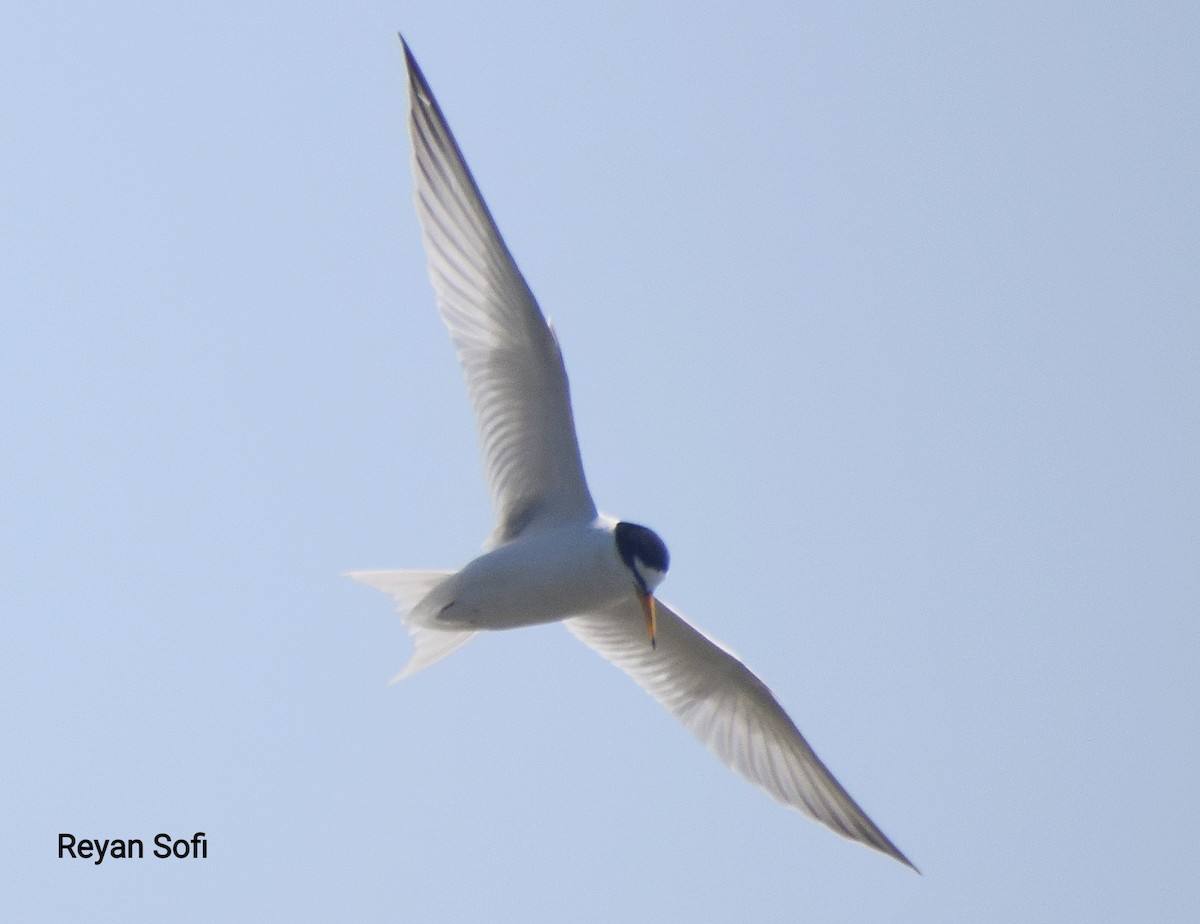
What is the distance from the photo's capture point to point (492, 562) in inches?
300

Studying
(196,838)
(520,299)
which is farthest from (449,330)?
(196,838)

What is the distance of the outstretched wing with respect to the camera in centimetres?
755

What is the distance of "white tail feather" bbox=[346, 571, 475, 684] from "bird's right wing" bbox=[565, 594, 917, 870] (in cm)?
106

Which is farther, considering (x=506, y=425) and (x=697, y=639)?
(x=697, y=639)

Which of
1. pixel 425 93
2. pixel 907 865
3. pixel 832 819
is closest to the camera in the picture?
pixel 425 93

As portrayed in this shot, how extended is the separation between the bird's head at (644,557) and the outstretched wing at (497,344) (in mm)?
372

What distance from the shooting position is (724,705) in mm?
9227

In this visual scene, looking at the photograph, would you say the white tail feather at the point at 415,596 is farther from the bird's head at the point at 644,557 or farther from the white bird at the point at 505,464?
the bird's head at the point at 644,557

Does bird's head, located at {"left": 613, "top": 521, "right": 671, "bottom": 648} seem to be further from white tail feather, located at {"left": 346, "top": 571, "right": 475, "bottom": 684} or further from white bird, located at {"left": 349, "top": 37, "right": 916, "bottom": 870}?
white tail feather, located at {"left": 346, "top": 571, "right": 475, "bottom": 684}

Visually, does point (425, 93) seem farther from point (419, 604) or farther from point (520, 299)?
point (419, 604)

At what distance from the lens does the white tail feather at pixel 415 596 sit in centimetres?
785

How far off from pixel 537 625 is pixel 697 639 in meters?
1.25

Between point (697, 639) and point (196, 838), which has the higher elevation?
point (697, 639)

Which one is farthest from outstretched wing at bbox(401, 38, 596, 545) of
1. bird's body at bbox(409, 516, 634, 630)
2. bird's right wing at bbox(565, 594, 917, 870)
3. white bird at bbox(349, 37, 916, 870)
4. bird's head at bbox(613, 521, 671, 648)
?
bird's right wing at bbox(565, 594, 917, 870)
